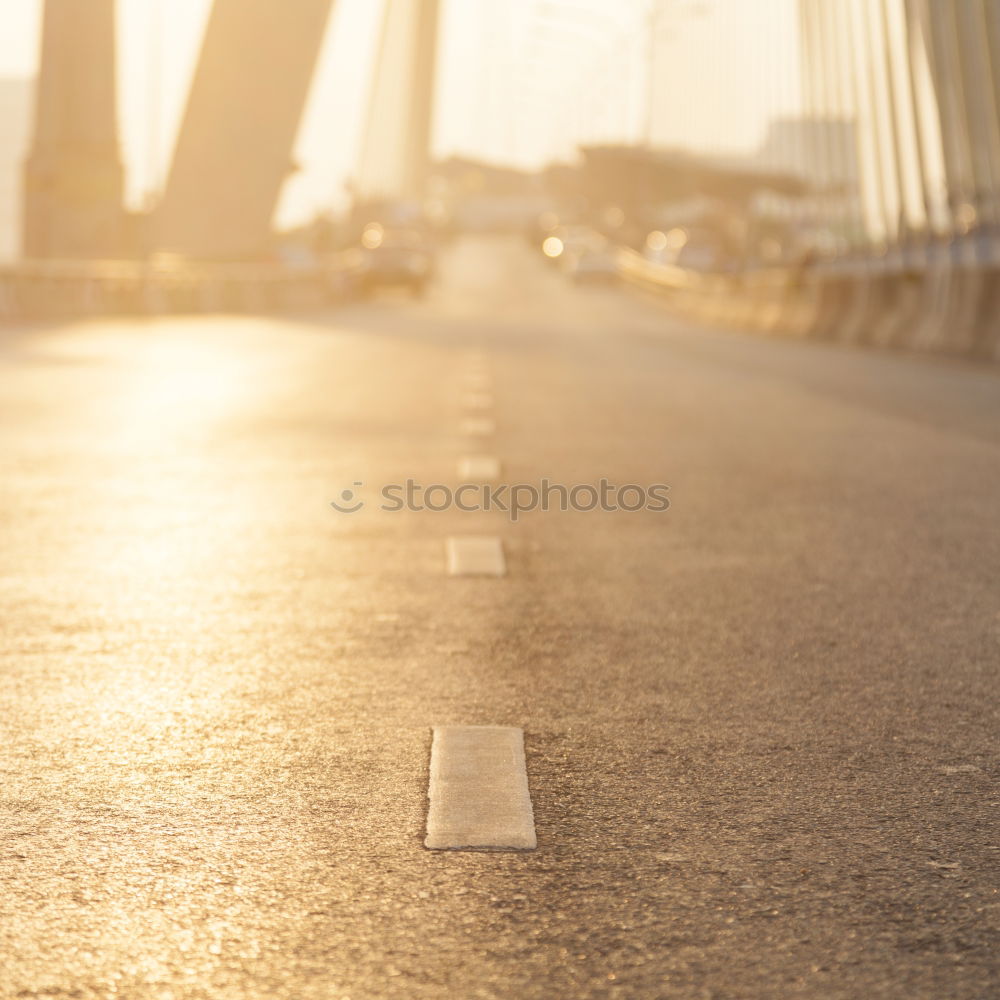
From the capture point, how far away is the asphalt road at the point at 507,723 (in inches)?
133

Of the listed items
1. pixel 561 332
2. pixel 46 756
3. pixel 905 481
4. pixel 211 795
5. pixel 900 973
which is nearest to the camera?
pixel 900 973

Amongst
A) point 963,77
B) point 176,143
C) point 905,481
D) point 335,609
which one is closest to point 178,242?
point 176,143

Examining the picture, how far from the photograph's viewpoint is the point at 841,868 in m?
3.81

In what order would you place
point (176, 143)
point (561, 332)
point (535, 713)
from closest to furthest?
point (535, 713), point (561, 332), point (176, 143)

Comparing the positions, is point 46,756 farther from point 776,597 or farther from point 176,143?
point 176,143

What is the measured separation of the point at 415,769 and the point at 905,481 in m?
6.64

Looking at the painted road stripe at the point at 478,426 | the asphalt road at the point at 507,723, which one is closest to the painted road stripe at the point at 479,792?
the asphalt road at the point at 507,723

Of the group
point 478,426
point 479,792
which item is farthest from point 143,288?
point 479,792

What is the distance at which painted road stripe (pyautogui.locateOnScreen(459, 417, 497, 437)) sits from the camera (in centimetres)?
1430

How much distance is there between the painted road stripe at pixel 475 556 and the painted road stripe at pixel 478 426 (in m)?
5.62

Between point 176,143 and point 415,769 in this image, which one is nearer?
point 415,769

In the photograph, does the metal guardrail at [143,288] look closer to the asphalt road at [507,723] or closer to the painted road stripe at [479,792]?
the asphalt road at [507,723]

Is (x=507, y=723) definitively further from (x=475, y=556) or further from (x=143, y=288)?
(x=143, y=288)

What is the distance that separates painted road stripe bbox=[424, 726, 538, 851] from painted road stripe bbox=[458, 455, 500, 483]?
617 centimetres
